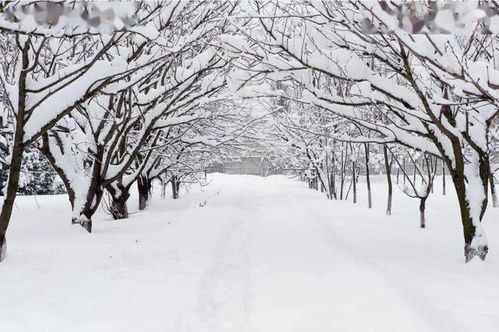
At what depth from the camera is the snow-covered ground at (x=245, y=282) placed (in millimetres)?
3896

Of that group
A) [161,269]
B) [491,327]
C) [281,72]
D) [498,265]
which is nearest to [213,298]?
[161,269]

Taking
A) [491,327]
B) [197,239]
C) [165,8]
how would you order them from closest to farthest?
[491,327], [165,8], [197,239]

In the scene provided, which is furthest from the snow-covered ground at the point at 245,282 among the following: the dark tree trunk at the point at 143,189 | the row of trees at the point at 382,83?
the dark tree trunk at the point at 143,189

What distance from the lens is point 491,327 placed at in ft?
11.6

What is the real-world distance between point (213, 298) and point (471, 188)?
3754 millimetres

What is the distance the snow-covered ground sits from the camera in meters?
3.90

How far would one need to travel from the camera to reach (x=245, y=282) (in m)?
5.59

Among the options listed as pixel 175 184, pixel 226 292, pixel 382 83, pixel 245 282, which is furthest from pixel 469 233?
pixel 175 184

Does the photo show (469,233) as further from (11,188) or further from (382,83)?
(11,188)

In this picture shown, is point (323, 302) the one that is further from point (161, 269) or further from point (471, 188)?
point (471, 188)

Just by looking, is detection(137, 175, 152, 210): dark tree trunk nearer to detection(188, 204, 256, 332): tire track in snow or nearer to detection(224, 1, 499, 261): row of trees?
detection(188, 204, 256, 332): tire track in snow

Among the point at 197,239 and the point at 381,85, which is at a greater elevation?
the point at 381,85

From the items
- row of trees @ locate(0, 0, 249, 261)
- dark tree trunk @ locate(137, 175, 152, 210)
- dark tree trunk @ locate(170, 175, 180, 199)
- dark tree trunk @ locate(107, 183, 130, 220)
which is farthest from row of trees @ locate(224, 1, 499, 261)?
dark tree trunk @ locate(170, 175, 180, 199)

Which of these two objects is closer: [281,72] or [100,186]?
[281,72]
